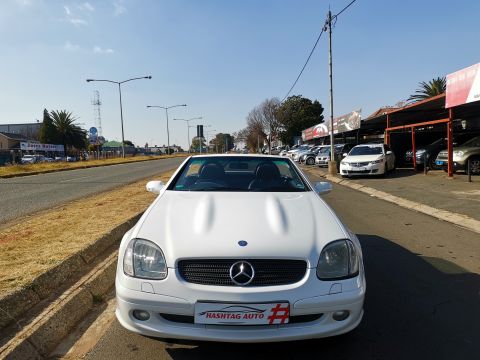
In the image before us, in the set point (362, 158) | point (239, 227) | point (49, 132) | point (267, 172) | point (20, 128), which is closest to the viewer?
point (239, 227)

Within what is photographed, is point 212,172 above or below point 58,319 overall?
above

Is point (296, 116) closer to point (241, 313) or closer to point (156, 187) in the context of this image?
point (156, 187)

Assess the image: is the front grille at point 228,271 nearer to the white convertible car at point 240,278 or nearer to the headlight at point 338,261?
the white convertible car at point 240,278

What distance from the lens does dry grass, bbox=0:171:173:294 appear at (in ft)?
15.3

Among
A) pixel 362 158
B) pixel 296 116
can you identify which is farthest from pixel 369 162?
pixel 296 116

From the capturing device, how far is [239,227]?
3301 mm

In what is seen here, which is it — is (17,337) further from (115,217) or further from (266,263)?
(115,217)

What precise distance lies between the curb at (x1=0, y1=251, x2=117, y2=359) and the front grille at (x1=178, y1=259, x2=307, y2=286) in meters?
1.26

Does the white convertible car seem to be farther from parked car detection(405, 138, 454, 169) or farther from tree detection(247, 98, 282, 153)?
tree detection(247, 98, 282, 153)

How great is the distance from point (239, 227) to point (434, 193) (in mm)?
11093

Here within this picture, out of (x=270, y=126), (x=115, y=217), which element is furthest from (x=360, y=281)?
(x=270, y=126)

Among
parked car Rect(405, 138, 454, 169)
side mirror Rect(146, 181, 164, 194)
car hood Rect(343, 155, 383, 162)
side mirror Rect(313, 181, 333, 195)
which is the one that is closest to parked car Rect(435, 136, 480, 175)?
parked car Rect(405, 138, 454, 169)

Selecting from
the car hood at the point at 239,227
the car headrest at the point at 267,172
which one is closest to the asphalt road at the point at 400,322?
the car hood at the point at 239,227

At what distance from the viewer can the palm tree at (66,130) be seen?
8950cm
